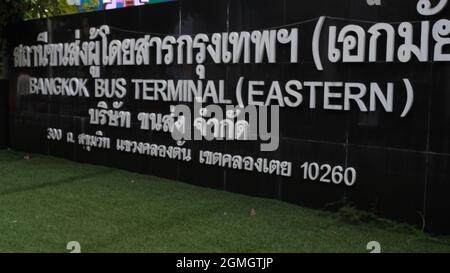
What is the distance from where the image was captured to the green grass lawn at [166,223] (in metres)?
4.48

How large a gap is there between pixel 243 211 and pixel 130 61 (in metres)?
2.99

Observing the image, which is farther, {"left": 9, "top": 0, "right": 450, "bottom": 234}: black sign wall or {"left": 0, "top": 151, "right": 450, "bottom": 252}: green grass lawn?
{"left": 9, "top": 0, "right": 450, "bottom": 234}: black sign wall

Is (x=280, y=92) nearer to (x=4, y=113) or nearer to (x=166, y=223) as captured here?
(x=166, y=223)

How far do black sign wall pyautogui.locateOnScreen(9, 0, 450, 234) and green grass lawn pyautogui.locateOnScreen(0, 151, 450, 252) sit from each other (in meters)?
0.29

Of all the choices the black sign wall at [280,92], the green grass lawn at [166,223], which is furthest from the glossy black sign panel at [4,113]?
the green grass lawn at [166,223]

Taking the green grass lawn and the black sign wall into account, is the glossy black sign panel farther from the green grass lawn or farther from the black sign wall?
the green grass lawn

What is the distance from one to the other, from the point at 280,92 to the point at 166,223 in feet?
6.07

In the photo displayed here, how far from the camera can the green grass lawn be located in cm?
448

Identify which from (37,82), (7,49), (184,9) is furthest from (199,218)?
(7,49)

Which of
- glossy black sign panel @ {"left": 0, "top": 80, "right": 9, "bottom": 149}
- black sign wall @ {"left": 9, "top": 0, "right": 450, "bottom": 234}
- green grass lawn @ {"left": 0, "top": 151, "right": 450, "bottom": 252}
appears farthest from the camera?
glossy black sign panel @ {"left": 0, "top": 80, "right": 9, "bottom": 149}

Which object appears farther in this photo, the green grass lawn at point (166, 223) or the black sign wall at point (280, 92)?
the black sign wall at point (280, 92)

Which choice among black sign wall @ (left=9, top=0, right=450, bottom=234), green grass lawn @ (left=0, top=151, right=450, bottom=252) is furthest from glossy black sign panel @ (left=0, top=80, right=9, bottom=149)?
green grass lawn @ (left=0, top=151, right=450, bottom=252)

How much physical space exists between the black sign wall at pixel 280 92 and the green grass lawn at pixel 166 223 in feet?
0.95

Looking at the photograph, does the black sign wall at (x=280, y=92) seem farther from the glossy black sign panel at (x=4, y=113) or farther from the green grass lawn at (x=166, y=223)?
the glossy black sign panel at (x=4, y=113)
